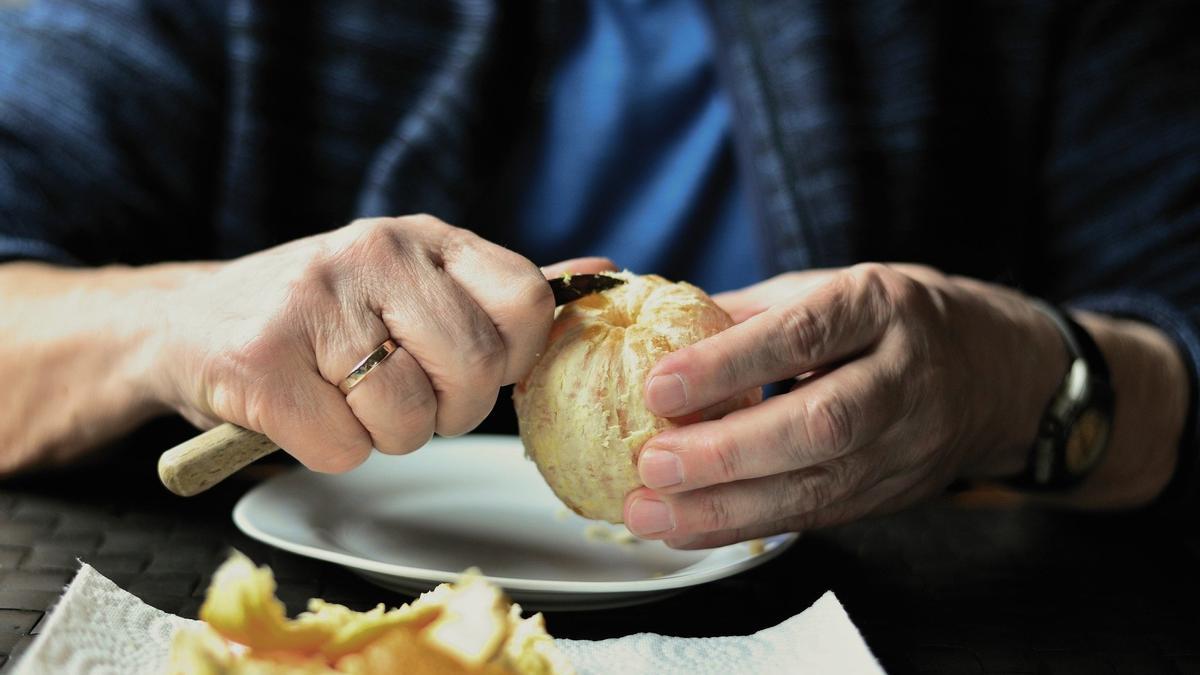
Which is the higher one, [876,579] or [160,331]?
Answer: [160,331]

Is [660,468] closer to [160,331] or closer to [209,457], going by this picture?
[209,457]

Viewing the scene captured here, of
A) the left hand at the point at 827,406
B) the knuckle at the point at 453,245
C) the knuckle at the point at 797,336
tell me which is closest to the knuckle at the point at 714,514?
the left hand at the point at 827,406

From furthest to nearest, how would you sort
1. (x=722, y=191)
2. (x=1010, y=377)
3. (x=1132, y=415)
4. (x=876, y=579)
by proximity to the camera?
(x=722, y=191) → (x=1132, y=415) → (x=1010, y=377) → (x=876, y=579)

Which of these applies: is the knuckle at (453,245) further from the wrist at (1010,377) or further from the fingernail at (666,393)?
the wrist at (1010,377)

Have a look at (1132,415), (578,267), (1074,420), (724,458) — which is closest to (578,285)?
(578,267)

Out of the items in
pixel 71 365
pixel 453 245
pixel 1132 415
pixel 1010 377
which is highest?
pixel 453 245

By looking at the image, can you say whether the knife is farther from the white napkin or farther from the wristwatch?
the wristwatch

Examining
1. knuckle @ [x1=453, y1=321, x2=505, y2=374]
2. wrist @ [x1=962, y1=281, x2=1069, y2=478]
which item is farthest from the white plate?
wrist @ [x1=962, y1=281, x2=1069, y2=478]

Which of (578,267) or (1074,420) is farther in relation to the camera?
(1074,420)
